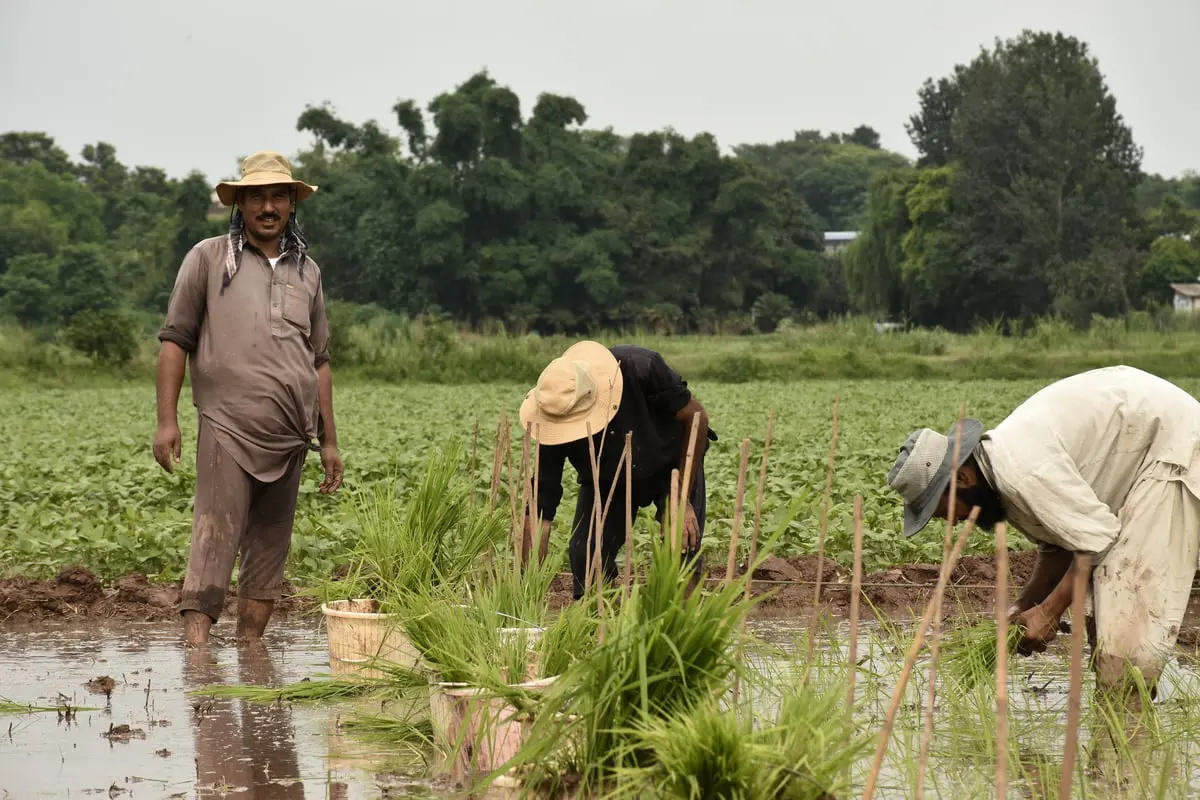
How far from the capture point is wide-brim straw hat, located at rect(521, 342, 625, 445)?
5.53 m

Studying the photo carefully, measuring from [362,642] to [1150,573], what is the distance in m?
2.60

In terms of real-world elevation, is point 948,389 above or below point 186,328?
below

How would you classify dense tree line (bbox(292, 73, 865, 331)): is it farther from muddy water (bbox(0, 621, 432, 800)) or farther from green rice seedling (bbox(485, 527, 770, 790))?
green rice seedling (bbox(485, 527, 770, 790))

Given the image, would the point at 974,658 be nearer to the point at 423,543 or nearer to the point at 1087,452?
the point at 1087,452

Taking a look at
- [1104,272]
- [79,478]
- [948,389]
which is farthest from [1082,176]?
[79,478]

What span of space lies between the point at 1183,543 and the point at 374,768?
2.55 meters

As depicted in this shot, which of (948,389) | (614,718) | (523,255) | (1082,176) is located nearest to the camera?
(614,718)

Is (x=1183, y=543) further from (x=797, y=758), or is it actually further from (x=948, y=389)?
(x=948, y=389)

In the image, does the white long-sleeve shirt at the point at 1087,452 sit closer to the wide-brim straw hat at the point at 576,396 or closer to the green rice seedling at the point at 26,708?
the wide-brim straw hat at the point at 576,396

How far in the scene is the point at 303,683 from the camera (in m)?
5.38

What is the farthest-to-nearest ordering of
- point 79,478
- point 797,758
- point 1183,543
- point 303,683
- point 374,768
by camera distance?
point 79,478 → point 303,683 → point 1183,543 → point 374,768 → point 797,758

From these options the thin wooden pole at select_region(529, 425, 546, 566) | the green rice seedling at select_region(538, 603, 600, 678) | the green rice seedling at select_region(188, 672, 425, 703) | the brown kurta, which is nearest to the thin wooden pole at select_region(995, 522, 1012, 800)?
the green rice seedling at select_region(538, 603, 600, 678)

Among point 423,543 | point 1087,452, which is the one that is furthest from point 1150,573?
point 423,543

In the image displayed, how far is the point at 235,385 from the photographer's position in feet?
19.4
